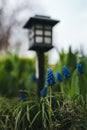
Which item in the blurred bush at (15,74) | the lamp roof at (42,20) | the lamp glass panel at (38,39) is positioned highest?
the lamp roof at (42,20)

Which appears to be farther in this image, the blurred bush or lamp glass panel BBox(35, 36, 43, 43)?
the blurred bush

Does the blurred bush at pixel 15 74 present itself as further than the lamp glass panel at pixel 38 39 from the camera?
Yes

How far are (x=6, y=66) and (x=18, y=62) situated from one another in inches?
12.2

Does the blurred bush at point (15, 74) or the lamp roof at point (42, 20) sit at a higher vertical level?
the lamp roof at point (42, 20)

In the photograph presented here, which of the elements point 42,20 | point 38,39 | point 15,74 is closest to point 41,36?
point 38,39

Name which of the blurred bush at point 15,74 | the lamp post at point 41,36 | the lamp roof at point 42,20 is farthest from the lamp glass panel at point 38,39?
the blurred bush at point 15,74

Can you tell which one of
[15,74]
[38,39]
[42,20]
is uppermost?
[42,20]

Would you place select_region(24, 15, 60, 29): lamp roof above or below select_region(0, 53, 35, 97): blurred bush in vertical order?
above

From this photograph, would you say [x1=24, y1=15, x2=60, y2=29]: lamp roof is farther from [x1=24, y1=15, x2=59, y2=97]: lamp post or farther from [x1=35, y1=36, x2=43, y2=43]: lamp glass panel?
[x1=35, y1=36, x2=43, y2=43]: lamp glass panel

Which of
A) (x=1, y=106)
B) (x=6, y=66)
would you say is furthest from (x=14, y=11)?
(x=1, y=106)

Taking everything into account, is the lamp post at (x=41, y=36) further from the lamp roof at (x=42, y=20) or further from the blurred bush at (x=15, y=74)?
the blurred bush at (x=15, y=74)

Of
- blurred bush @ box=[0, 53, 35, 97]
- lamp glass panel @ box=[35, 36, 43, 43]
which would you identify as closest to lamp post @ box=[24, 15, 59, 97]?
lamp glass panel @ box=[35, 36, 43, 43]

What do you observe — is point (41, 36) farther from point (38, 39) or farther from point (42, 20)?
point (42, 20)

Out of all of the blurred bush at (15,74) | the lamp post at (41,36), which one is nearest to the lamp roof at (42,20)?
the lamp post at (41,36)
